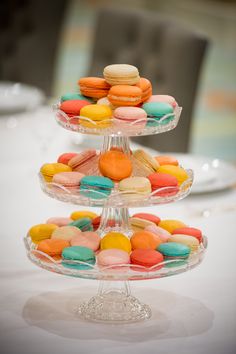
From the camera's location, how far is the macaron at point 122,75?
146 centimetres

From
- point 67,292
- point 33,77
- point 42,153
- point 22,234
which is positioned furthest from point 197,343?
point 33,77

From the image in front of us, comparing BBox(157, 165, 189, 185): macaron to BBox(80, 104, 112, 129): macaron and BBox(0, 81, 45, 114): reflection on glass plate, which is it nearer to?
BBox(80, 104, 112, 129): macaron

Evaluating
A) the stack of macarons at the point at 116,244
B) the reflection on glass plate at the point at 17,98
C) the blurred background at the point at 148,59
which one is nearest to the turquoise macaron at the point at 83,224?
the stack of macarons at the point at 116,244

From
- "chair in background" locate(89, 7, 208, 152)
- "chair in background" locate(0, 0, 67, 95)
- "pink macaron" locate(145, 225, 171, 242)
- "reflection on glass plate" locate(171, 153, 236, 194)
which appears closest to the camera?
"pink macaron" locate(145, 225, 171, 242)

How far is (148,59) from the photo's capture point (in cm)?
307

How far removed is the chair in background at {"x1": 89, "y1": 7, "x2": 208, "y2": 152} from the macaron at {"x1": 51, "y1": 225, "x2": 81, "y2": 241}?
130 centimetres

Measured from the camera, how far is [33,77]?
3871 millimetres

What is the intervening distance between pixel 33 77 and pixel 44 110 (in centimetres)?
95

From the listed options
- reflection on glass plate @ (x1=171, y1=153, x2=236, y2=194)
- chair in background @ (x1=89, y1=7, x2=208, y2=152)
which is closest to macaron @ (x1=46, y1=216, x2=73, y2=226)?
reflection on glass plate @ (x1=171, y1=153, x2=236, y2=194)

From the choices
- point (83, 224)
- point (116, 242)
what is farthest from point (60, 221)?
point (116, 242)

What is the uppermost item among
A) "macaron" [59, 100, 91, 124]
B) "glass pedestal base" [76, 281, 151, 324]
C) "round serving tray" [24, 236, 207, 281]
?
"macaron" [59, 100, 91, 124]

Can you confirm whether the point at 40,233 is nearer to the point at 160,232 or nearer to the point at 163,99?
the point at 160,232

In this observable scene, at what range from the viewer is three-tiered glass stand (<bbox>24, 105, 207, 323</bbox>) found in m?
1.40

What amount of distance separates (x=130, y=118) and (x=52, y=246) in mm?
242
